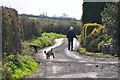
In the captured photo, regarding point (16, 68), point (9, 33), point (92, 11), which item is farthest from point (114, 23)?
point (92, 11)

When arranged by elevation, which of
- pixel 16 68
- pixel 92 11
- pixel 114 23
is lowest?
pixel 16 68

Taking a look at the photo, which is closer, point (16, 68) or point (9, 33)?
point (16, 68)

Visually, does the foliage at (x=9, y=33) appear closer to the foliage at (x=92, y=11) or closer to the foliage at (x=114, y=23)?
the foliage at (x=114, y=23)

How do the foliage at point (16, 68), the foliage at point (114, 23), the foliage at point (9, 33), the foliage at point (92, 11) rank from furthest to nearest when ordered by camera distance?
the foliage at point (92, 11) < the foliage at point (114, 23) < the foliage at point (9, 33) < the foliage at point (16, 68)

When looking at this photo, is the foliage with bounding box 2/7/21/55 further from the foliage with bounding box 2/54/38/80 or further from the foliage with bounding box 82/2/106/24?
the foliage with bounding box 82/2/106/24

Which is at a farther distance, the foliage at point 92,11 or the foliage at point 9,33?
the foliage at point 92,11

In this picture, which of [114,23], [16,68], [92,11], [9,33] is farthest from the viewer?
[92,11]

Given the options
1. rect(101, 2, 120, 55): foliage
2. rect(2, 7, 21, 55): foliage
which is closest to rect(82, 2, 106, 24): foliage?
rect(101, 2, 120, 55): foliage

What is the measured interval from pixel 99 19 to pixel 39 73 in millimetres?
24270

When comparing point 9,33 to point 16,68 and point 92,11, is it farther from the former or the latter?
point 92,11

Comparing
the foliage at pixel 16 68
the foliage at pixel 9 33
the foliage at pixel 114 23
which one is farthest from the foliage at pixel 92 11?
the foliage at pixel 16 68

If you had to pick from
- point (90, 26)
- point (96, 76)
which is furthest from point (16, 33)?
point (90, 26)

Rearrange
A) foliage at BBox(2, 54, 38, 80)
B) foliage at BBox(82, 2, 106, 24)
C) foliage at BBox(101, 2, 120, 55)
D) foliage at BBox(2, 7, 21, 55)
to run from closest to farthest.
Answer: foliage at BBox(2, 54, 38, 80) → foliage at BBox(2, 7, 21, 55) → foliage at BBox(101, 2, 120, 55) → foliage at BBox(82, 2, 106, 24)

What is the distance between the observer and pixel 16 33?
19.9m
